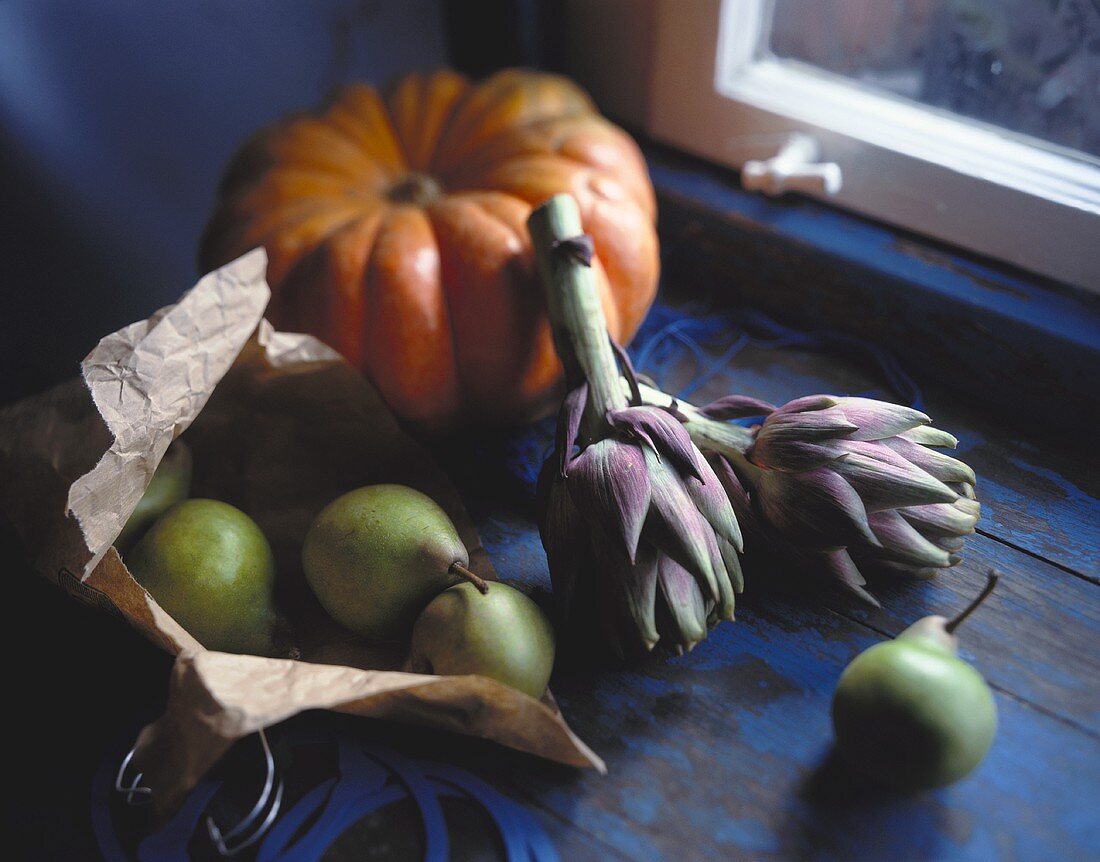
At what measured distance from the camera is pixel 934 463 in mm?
666

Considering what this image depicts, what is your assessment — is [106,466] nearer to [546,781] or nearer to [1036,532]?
[546,781]

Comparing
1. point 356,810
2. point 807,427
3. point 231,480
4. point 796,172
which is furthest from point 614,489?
point 796,172

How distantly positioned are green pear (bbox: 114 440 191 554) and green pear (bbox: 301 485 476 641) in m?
0.15

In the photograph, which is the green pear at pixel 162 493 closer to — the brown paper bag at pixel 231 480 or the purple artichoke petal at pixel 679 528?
the brown paper bag at pixel 231 480

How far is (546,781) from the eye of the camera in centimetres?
61

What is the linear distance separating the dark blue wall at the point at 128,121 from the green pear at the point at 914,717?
0.80 meters

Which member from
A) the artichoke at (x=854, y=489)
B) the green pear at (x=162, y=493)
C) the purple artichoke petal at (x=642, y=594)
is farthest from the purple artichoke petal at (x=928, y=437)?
the green pear at (x=162, y=493)

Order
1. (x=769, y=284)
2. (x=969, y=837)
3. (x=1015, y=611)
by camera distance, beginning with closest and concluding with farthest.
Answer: (x=969, y=837) < (x=1015, y=611) < (x=769, y=284)

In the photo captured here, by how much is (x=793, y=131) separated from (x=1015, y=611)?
1.76ft

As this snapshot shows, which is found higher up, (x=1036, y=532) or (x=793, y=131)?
(x=793, y=131)

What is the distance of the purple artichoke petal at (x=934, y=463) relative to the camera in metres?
0.66

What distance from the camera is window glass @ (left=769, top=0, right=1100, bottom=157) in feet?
2.69

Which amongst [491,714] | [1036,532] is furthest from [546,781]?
[1036,532]

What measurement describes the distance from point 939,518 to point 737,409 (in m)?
0.16
